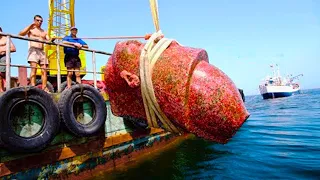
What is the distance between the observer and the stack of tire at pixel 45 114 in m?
4.11

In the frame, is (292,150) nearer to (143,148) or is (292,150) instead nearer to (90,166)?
(143,148)

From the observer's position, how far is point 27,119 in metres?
4.56

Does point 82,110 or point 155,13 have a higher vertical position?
point 155,13

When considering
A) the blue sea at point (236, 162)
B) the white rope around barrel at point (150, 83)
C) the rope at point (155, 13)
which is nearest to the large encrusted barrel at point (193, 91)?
the white rope around barrel at point (150, 83)

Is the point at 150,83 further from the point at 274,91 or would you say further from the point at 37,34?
the point at 274,91

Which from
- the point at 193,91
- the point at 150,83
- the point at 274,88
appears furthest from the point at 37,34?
the point at 274,88

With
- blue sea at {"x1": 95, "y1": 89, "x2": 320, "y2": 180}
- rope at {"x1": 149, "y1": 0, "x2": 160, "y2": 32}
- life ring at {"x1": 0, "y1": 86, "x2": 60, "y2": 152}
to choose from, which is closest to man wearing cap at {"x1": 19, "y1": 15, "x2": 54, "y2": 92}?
life ring at {"x1": 0, "y1": 86, "x2": 60, "y2": 152}

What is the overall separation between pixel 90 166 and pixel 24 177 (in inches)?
57.8

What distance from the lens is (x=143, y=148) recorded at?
6980 mm

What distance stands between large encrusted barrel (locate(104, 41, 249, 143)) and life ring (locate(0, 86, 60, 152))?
280 centimetres

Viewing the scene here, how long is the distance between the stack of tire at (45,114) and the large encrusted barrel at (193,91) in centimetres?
280

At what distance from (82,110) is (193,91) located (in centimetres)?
407

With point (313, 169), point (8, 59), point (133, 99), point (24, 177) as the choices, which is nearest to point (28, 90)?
point (8, 59)

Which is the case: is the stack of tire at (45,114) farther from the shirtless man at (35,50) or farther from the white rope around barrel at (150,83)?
the white rope around barrel at (150,83)
